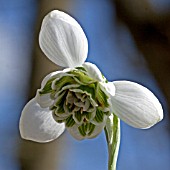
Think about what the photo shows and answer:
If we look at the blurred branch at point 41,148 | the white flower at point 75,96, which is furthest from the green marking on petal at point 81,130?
the blurred branch at point 41,148

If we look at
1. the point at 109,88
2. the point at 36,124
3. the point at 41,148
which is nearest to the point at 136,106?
the point at 109,88

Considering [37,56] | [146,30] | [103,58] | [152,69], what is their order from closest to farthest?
[152,69] → [146,30] → [37,56] → [103,58]

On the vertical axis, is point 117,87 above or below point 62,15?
below

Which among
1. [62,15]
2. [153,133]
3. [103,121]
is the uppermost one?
[62,15]

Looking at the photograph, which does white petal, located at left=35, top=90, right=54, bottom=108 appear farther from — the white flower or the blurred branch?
the blurred branch

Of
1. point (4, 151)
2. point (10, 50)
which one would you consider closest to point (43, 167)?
point (4, 151)

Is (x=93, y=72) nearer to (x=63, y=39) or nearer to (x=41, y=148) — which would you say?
(x=63, y=39)

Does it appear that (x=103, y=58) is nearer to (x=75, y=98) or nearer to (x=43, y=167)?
(x=43, y=167)
